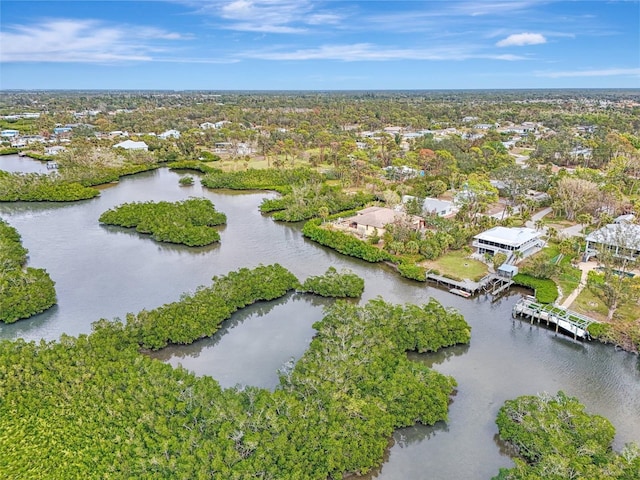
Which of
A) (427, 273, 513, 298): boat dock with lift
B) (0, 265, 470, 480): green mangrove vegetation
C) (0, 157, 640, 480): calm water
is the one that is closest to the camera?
(0, 265, 470, 480): green mangrove vegetation


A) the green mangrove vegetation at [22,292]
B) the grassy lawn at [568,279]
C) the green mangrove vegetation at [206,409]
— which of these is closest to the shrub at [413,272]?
the grassy lawn at [568,279]

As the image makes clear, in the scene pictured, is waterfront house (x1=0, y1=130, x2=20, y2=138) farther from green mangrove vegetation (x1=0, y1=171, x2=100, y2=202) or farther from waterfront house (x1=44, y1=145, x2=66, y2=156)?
green mangrove vegetation (x1=0, y1=171, x2=100, y2=202)

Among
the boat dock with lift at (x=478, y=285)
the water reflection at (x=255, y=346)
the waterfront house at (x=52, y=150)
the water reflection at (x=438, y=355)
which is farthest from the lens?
the waterfront house at (x=52, y=150)

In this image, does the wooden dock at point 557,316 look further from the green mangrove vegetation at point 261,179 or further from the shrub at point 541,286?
the green mangrove vegetation at point 261,179

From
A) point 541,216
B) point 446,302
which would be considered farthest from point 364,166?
point 446,302

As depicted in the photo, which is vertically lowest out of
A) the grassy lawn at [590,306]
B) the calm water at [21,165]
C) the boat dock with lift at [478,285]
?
the boat dock with lift at [478,285]

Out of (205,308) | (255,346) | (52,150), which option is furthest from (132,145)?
(255,346)

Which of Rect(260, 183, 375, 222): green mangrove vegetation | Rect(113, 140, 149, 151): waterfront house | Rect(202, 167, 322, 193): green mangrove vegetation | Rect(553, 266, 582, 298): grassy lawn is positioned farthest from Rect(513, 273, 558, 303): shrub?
Rect(113, 140, 149, 151): waterfront house
